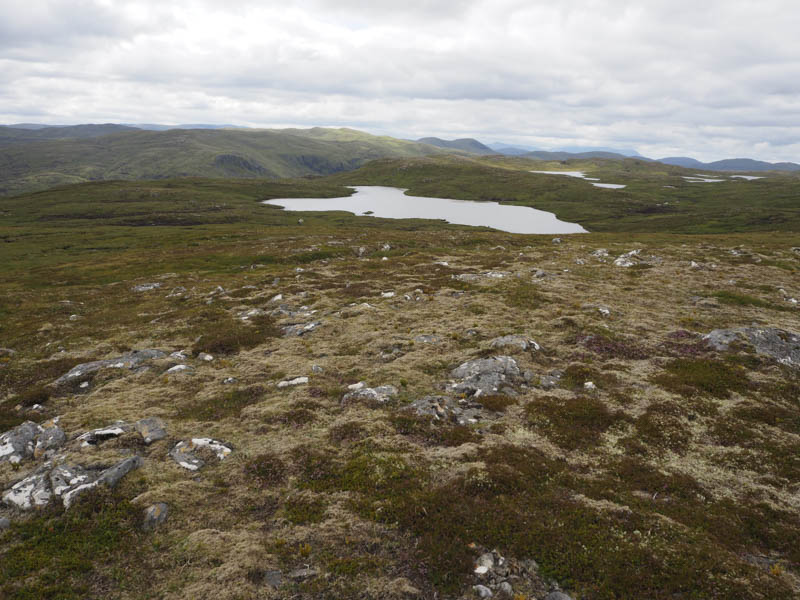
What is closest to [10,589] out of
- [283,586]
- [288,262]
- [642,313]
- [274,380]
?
[283,586]

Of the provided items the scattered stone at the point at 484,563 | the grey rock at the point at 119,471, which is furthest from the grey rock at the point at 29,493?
the scattered stone at the point at 484,563

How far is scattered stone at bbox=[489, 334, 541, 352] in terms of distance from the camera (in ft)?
80.7

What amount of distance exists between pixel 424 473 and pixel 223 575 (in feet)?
22.4

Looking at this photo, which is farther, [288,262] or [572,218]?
[572,218]

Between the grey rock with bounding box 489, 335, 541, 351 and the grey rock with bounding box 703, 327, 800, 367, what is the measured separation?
11.2 m

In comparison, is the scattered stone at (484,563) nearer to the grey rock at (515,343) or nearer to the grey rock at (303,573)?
the grey rock at (303,573)

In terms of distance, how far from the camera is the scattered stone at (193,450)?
14914 millimetres

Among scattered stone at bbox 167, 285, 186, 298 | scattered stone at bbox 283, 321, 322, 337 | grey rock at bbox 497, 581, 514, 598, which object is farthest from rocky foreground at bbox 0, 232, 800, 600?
scattered stone at bbox 167, 285, 186, 298

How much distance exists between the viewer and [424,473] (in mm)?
14078

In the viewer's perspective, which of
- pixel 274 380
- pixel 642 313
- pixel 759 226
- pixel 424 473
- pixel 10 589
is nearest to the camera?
pixel 10 589

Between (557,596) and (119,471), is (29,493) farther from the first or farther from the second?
(557,596)

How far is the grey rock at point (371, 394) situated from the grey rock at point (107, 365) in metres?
15.5

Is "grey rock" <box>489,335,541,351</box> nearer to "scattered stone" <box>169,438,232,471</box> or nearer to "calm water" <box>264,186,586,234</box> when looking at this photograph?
"scattered stone" <box>169,438,232,471</box>

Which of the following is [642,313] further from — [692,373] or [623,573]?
[623,573]
